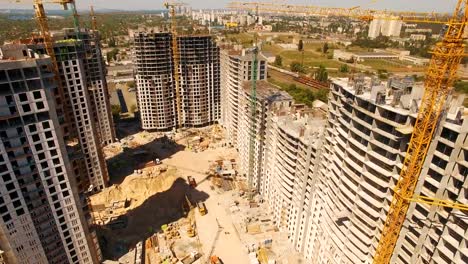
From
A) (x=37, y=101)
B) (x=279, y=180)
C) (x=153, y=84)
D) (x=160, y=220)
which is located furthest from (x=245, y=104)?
(x=37, y=101)

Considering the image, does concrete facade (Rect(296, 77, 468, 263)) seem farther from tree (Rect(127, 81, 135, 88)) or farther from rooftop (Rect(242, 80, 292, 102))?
tree (Rect(127, 81, 135, 88))

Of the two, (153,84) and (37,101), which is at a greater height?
Answer: (37,101)

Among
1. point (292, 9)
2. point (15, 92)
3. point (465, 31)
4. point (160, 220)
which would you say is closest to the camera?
point (465, 31)

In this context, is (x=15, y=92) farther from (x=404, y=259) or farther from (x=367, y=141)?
(x=404, y=259)

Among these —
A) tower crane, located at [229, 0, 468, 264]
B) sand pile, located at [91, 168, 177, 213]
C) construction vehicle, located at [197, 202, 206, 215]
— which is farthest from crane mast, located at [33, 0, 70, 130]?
tower crane, located at [229, 0, 468, 264]

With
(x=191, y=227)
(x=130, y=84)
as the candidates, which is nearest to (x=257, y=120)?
(x=191, y=227)

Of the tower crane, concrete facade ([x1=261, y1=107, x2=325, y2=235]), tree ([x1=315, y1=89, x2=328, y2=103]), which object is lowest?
tree ([x1=315, y1=89, x2=328, y2=103])
